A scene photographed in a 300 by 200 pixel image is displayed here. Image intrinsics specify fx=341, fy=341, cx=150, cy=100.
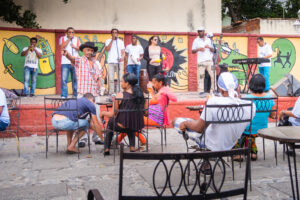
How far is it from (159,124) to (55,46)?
8892 millimetres

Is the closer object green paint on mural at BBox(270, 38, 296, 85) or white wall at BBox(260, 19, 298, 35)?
green paint on mural at BBox(270, 38, 296, 85)

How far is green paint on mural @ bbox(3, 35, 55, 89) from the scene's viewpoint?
12.7m

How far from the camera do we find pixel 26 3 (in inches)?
593

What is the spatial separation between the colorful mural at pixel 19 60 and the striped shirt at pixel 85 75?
7.30 meters

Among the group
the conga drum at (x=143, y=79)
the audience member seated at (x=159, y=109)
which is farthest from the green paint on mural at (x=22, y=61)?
the audience member seated at (x=159, y=109)

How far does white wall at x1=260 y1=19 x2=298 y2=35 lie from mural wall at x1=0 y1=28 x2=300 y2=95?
417cm

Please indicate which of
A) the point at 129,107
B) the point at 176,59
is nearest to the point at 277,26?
the point at 176,59

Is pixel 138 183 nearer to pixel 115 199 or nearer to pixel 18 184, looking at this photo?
pixel 115 199

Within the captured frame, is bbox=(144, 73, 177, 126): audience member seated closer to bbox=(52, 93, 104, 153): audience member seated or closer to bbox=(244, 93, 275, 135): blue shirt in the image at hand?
bbox=(52, 93, 104, 153): audience member seated

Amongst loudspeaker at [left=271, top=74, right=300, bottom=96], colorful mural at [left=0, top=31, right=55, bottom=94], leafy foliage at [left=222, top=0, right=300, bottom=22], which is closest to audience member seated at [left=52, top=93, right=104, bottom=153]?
loudspeaker at [left=271, top=74, right=300, bottom=96]

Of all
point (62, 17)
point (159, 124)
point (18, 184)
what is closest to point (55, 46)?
point (62, 17)

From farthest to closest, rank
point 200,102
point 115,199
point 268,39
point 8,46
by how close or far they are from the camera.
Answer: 1. point 268,39
2. point 8,46
3. point 200,102
4. point 115,199

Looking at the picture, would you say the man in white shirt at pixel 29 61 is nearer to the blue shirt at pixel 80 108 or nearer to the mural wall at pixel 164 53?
the mural wall at pixel 164 53

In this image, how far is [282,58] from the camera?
16.6m
